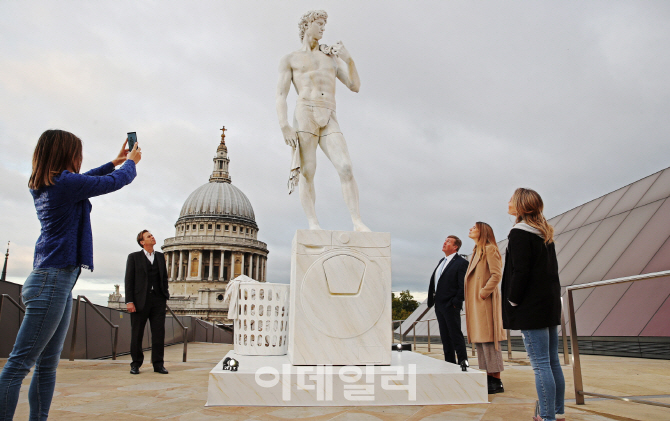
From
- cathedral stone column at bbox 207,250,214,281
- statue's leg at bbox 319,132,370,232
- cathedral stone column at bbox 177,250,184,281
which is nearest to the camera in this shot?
statue's leg at bbox 319,132,370,232

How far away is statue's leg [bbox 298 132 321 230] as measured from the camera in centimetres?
587

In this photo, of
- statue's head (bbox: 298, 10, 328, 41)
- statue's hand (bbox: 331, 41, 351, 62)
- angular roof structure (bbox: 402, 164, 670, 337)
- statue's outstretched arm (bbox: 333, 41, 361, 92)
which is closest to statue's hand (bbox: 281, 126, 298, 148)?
statue's outstretched arm (bbox: 333, 41, 361, 92)

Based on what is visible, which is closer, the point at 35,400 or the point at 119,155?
the point at 35,400

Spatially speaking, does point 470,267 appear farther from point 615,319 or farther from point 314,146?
point 615,319

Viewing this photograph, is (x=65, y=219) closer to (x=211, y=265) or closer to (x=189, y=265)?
(x=211, y=265)

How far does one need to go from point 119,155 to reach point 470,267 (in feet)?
12.8

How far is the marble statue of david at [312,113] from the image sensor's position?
5.77m

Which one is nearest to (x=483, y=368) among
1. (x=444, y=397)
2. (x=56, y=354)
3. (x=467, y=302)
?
(x=467, y=302)

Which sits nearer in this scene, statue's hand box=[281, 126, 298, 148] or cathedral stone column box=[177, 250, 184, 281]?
statue's hand box=[281, 126, 298, 148]

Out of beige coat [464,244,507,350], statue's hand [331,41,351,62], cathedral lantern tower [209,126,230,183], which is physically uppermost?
cathedral lantern tower [209,126,230,183]

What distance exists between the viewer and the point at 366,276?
498cm

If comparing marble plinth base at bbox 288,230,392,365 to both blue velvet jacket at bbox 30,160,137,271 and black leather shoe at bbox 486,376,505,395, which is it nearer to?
black leather shoe at bbox 486,376,505,395

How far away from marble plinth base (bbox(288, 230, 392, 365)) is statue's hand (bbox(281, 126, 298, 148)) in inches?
52.6

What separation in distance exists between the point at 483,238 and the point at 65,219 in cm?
427
